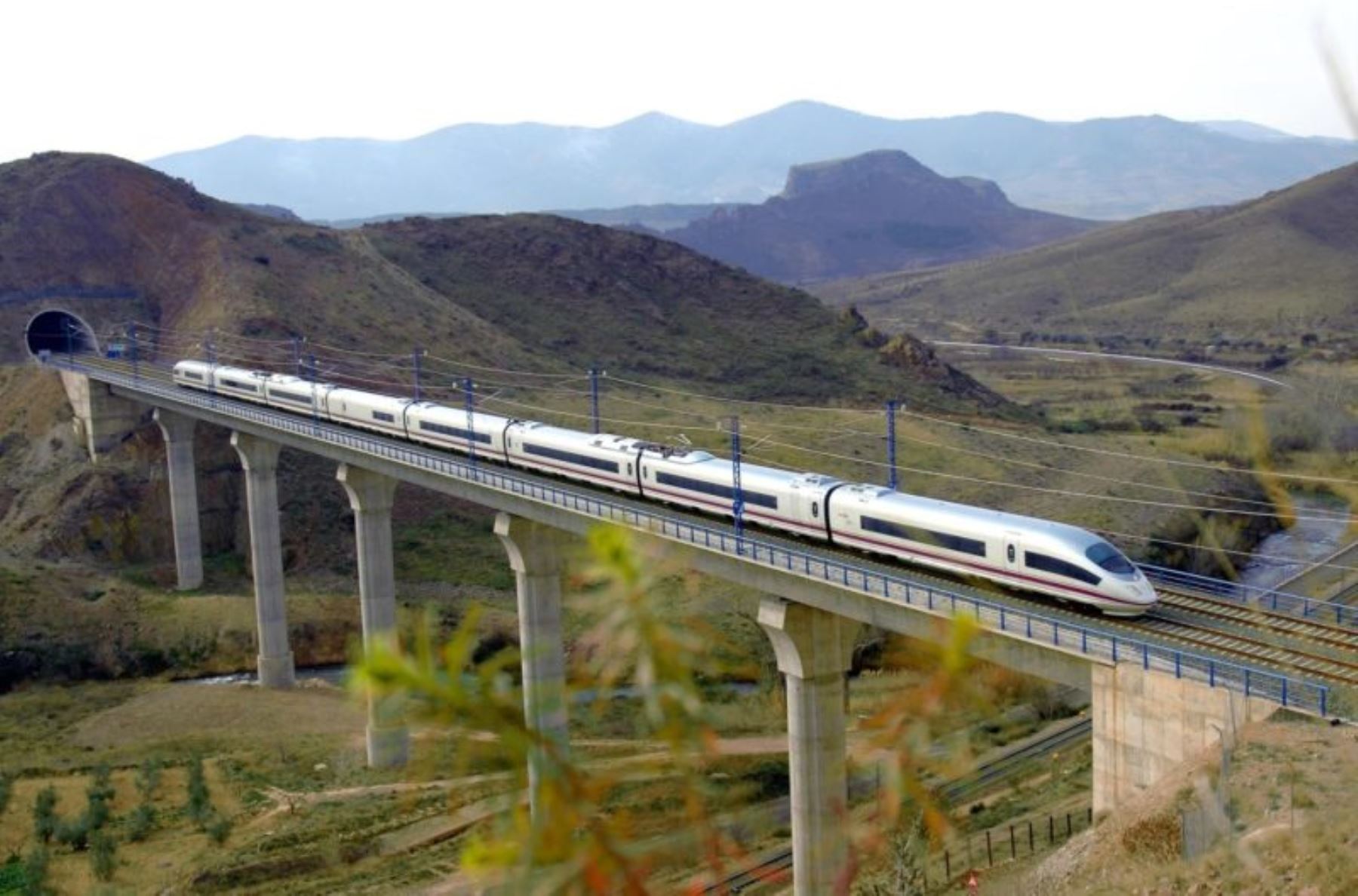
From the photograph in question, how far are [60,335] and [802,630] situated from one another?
3561 inches

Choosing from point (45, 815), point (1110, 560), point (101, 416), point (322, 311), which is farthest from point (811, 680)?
point (322, 311)

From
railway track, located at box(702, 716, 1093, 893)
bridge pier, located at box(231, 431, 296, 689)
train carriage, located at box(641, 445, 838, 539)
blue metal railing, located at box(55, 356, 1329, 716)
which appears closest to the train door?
blue metal railing, located at box(55, 356, 1329, 716)

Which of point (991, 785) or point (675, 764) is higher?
point (675, 764)

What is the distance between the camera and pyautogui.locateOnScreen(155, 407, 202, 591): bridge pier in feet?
268

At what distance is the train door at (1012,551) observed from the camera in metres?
28.8

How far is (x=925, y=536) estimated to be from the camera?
104 feet

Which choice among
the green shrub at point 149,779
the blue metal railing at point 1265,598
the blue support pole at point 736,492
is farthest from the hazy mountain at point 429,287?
the blue metal railing at point 1265,598

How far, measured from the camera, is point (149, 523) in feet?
286

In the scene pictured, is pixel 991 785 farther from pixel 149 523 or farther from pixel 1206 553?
pixel 149 523

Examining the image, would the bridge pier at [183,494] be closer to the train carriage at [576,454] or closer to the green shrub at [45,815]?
the green shrub at [45,815]

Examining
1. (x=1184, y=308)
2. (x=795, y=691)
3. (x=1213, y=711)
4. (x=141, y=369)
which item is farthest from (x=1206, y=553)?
(x=1184, y=308)

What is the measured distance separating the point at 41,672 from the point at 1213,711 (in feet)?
219

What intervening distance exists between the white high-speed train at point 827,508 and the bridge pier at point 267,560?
14166 millimetres

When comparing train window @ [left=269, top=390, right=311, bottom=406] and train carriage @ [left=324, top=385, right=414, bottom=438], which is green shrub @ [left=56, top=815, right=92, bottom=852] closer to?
train carriage @ [left=324, top=385, right=414, bottom=438]
